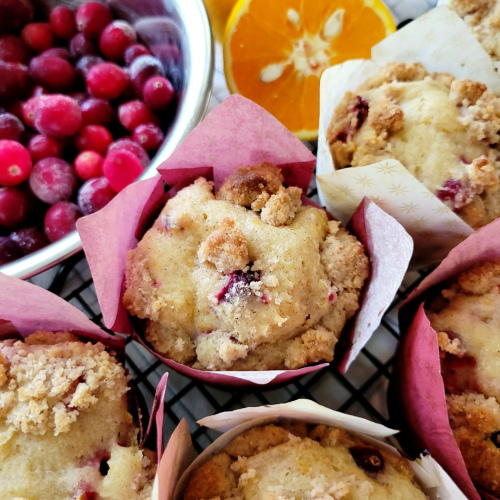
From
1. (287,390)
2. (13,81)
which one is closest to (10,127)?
(13,81)

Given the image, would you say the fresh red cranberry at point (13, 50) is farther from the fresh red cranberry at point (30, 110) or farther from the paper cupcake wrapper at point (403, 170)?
the paper cupcake wrapper at point (403, 170)

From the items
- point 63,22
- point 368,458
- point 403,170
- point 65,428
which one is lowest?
point 368,458

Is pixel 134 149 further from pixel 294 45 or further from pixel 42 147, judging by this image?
pixel 294 45

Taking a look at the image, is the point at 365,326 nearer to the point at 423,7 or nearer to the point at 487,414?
the point at 487,414

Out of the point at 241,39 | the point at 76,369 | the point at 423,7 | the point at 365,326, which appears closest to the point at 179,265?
the point at 76,369

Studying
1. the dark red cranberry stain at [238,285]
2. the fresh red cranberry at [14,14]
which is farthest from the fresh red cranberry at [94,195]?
the fresh red cranberry at [14,14]
